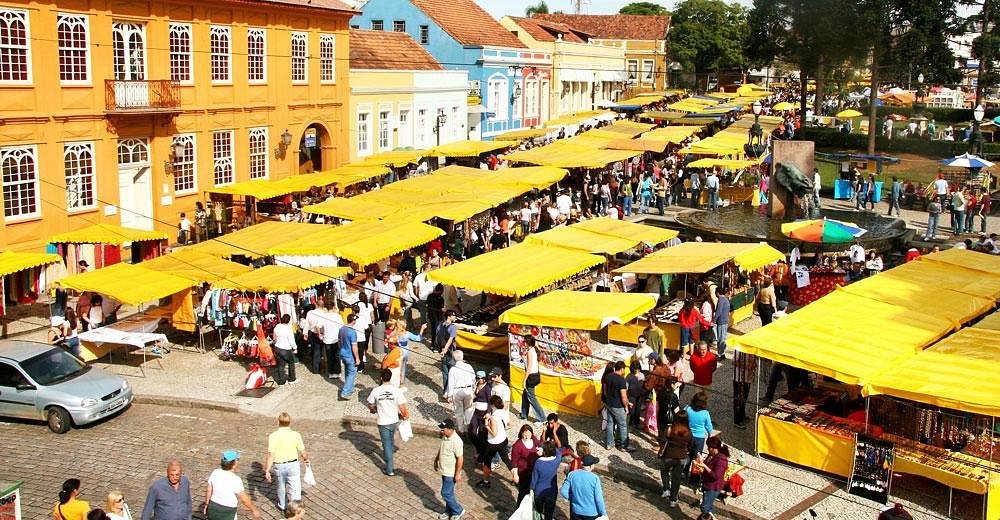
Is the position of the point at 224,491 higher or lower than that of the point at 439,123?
lower

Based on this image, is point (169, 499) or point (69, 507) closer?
point (69, 507)

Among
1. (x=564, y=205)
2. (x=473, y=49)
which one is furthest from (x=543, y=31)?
(x=564, y=205)

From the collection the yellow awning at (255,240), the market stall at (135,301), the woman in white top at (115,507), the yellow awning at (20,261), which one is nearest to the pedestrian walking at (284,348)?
the market stall at (135,301)

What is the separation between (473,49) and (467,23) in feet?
12.2

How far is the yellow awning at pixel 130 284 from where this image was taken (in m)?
17.6

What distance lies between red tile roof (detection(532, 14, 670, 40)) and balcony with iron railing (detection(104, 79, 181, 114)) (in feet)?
219

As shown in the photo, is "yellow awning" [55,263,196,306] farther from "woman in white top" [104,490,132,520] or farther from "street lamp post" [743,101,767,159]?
"street lamp post" [743,101,767,159]

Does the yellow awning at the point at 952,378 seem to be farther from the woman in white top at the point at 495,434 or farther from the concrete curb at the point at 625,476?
the woman in white top at the point at 495,434

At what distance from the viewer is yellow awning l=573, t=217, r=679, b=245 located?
21938mm

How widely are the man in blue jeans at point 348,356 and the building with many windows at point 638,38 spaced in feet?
239

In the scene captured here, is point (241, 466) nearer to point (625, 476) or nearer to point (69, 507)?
point (69, 507)

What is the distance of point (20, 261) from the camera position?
64.8 feet

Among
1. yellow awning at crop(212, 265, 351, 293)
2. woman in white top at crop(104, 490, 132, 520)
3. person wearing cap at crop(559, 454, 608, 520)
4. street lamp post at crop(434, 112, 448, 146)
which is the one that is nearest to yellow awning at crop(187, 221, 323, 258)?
yellow awning at crop(212, 265, 351, 293)

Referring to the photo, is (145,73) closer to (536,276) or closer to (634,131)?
(536,276)
